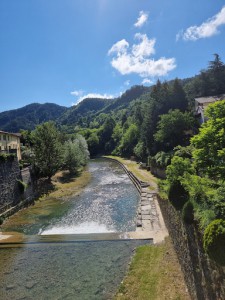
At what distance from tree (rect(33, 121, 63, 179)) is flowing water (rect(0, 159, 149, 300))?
50.3 ft

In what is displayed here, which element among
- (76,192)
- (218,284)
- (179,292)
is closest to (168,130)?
(76,192)

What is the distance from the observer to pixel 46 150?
37.9 m

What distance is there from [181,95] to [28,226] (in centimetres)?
3856

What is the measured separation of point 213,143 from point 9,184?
20.8 m

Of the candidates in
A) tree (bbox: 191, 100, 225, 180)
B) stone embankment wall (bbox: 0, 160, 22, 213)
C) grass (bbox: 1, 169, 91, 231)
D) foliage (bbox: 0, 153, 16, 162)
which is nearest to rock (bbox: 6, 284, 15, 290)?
grass (bbox: 1, 169, 91, 231)

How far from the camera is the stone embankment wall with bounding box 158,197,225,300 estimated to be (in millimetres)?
6965

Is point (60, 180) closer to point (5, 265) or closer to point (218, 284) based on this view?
point (5, 265)

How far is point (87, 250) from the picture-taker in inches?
603

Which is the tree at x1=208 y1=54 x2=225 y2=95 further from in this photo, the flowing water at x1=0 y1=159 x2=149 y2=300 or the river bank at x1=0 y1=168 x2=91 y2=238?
the flowing water at x1=0 y1=159 x2=149 y2=300

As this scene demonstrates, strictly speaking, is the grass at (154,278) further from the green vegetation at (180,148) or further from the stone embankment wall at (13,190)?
the stone embankment wall at (13,190)

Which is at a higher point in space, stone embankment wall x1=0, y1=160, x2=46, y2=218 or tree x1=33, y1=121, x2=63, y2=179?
tree x1=33, y1=121, x2=63, y2=179

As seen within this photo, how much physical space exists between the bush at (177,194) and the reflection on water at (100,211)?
744 centimetres

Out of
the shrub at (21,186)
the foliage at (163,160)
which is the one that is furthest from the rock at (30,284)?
the foliage at (163,160)

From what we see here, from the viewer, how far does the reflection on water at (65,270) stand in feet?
37.6
